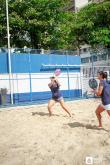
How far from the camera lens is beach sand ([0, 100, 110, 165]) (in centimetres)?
833

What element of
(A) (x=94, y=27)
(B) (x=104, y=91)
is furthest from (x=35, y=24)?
(B) (x=104, y=91)

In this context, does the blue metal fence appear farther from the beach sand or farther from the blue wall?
the beach sand

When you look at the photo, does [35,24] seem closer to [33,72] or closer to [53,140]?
[33,72]

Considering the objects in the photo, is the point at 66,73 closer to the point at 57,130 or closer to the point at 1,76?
the point at 1,76

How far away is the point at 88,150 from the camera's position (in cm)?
885

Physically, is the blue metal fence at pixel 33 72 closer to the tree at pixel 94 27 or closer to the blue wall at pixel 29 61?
the blue wall at pixel 29 61

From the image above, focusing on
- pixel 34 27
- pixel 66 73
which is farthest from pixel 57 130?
pixel 34 27

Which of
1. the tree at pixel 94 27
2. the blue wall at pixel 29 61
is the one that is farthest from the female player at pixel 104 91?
the tree at pixel 94 27

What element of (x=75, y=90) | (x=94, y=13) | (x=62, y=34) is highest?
(x=94, y=13)

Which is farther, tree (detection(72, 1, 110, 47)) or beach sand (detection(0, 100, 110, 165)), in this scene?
tree (detection(72, 1, 110, 47))

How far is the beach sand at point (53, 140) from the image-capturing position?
833 centimetres

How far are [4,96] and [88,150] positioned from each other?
13.3m

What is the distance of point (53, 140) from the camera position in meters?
9.99

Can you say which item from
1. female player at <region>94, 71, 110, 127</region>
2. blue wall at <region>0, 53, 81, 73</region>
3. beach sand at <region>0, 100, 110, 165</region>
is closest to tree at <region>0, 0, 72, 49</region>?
blue wall at <region>0, 53, 81, 73</region>
